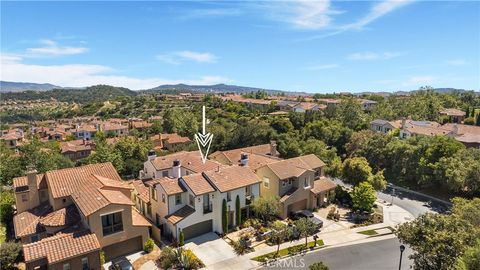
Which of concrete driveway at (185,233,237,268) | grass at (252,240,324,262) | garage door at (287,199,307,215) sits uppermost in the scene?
garage door at (287,199,307,215)

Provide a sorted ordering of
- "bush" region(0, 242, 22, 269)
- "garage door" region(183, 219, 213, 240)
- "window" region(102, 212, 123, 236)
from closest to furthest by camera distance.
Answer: "bush" region(0, 242, 22, 269) < "window" region(102, 212, 123, 236) < "garage door" region(183, 219, 213, 240)

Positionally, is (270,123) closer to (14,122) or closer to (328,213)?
(328,213)

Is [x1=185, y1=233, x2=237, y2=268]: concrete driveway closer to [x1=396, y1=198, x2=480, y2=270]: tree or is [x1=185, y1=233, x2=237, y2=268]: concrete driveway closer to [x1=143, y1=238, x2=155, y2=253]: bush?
[x1=143, y1=238, x2=155, y2=253]: bush

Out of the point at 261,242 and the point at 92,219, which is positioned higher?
the point at 92,219

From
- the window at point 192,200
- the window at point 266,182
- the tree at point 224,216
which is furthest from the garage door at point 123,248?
the window at point 266,182

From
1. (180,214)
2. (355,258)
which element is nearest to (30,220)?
(180,214)

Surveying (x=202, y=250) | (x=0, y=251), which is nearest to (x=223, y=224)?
(x=202, y=250)

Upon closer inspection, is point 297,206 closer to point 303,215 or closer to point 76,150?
point 303,215

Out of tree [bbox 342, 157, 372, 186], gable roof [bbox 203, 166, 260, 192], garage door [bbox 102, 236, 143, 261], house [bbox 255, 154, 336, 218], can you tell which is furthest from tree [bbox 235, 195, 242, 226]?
tree [bbox 342, 157, 372, 186]
